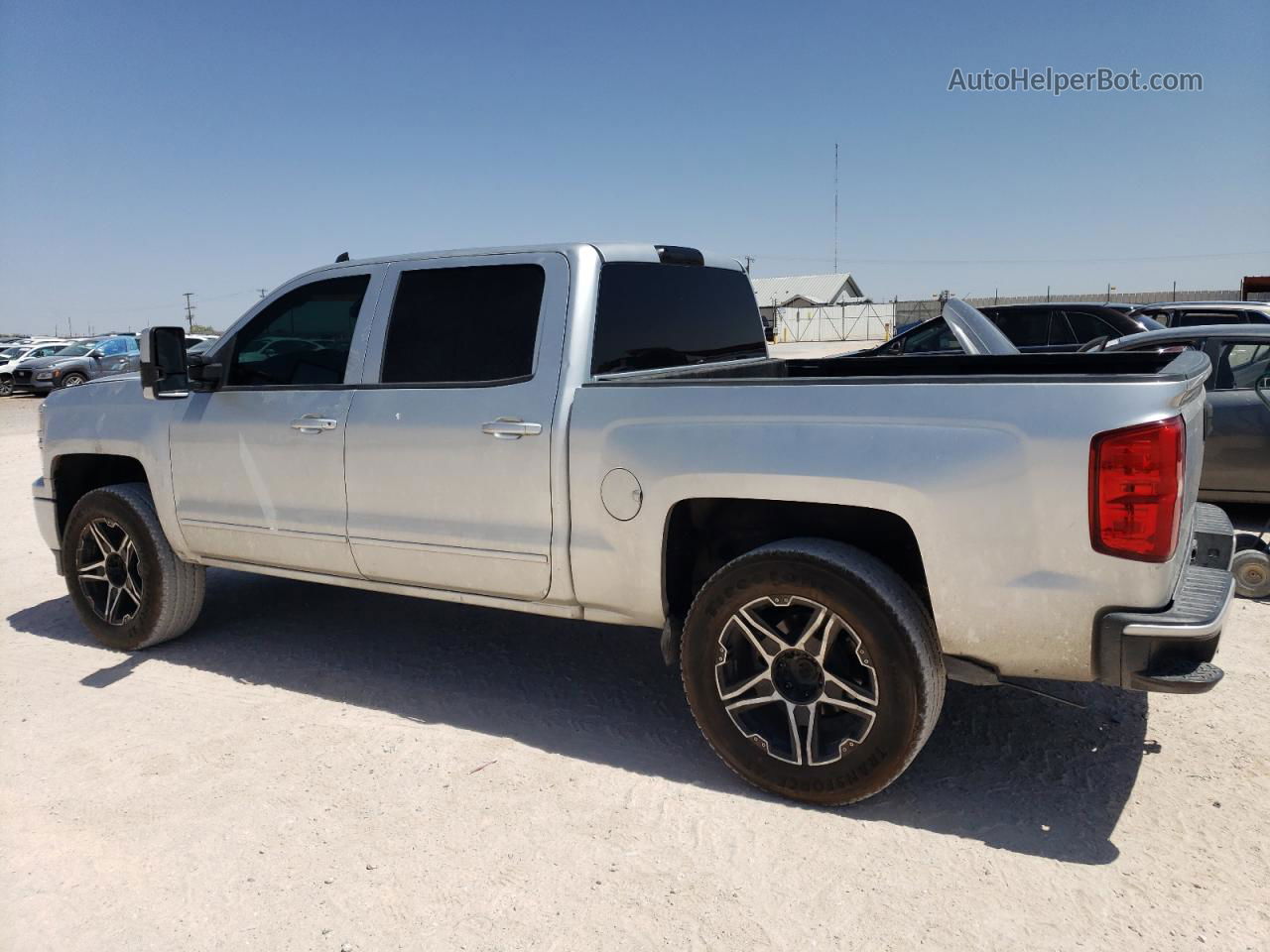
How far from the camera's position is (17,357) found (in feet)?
108

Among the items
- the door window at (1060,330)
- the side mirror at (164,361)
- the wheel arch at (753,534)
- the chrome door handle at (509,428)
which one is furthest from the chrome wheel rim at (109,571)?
the door window at (1060,330)

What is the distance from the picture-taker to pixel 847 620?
3.09 metres

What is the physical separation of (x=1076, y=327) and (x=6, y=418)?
22.1 metres

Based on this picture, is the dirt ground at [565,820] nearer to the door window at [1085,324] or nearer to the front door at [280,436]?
the front door at [280,436]

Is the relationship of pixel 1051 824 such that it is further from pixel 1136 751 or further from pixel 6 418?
pixel 6 418

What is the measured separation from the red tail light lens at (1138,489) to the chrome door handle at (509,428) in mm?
1977

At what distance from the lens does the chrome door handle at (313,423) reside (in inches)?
167

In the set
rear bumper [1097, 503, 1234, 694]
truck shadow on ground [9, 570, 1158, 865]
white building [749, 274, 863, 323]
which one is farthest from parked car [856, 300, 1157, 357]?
white building [749, 274, 863, 323]

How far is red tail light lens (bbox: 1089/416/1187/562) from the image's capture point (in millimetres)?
2652

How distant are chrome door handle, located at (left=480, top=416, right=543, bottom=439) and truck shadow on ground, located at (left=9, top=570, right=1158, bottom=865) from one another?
49.3 inches

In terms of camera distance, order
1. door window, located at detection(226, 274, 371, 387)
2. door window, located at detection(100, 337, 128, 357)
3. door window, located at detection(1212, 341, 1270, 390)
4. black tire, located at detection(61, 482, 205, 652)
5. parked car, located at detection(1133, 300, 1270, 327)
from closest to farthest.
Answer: door window, located at detection(226, 274, 371, 387) < black tire, located at detection(61, 482, 205, 652) < door window, located at detection(1212, 341, 1270, 390) < parked car, located at detection(1133, 300, 1270, 327) < door window, located at detection(100, 337, 128, 357)

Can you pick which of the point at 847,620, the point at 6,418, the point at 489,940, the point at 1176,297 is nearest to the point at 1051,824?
the point at 847,620

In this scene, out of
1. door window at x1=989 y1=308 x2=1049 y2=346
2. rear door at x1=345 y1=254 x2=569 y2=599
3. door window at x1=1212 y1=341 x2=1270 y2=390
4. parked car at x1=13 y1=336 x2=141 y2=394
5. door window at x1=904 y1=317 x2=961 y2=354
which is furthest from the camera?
parked car at x1=13 y1=336 x2=141 y2=394

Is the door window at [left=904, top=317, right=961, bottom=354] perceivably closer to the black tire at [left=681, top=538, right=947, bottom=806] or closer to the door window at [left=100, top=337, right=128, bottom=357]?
the black tire at [left=681, top=538, right=947, bottom=806]
